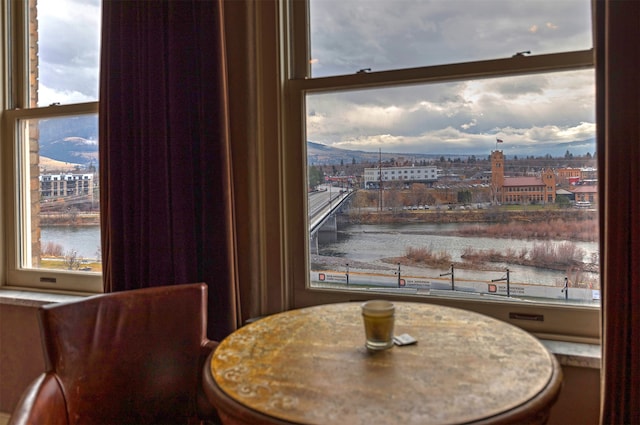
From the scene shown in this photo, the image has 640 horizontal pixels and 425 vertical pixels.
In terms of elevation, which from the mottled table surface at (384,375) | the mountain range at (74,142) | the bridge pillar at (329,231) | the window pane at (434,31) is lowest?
the mottled table surface at (384,375)

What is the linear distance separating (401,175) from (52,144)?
1982mm

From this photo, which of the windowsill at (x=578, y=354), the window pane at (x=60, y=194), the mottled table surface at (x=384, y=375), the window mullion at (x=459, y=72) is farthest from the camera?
the window pane at (x=60, y=194)

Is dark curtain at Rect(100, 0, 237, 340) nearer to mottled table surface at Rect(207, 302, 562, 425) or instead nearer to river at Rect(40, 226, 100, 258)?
river at Rect(40, 226, 100, 258)

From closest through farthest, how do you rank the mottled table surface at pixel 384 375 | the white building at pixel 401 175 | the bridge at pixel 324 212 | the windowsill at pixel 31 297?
1. the mottled table surface at pixel 384 375
2. the white building at pixel 401 175
3. the bridge at pixel 324 212
4. the windowsill at pixel 31 297

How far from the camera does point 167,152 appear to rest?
1870mm

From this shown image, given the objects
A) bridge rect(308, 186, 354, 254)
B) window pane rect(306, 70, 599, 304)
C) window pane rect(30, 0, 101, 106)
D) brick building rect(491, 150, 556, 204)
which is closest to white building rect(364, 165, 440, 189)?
window pane rect(306, 70, 599, 304)

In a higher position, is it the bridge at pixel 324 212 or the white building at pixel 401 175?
the white building at pixel 401 175

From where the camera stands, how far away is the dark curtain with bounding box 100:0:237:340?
1.80 m

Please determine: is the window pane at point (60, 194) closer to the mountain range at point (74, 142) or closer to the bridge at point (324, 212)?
the mountain range at point (74, 142)

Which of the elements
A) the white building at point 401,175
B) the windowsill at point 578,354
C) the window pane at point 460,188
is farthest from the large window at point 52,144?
the windowsill at point 578,354

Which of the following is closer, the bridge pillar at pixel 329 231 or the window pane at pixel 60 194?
the bridge pillar at pixel 329 231

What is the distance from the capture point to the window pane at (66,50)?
2357 mm

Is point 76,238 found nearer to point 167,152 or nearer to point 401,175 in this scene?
point 167,152

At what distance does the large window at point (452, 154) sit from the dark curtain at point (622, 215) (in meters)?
0.23
